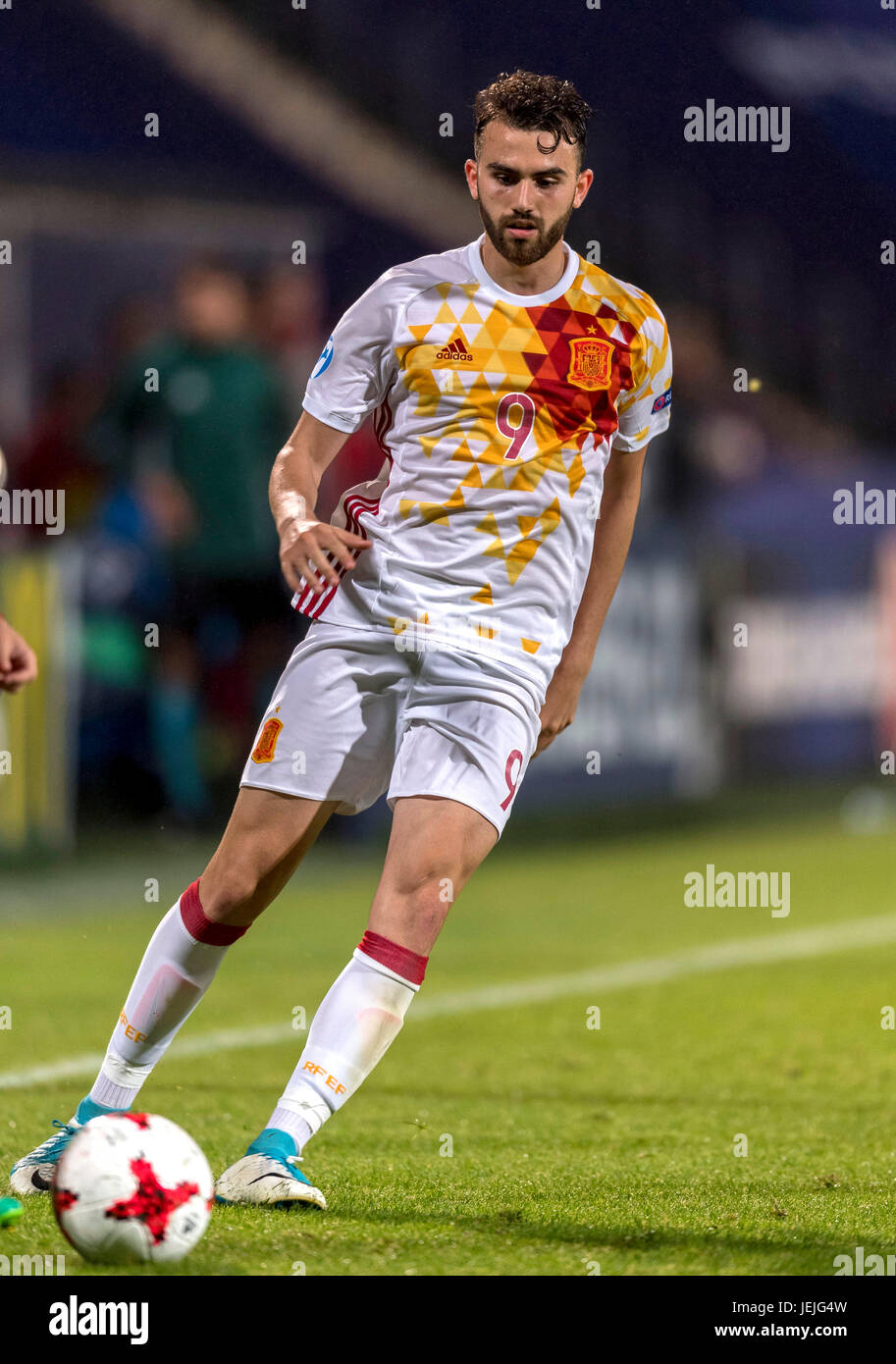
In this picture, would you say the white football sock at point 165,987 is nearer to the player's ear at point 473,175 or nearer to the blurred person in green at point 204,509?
the player's ear at point 473,175

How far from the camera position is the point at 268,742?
12.8ft

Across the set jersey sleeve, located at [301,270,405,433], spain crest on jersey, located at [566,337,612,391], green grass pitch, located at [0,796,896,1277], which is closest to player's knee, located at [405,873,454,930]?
green grass pitch, located at [0,796,896,1277]

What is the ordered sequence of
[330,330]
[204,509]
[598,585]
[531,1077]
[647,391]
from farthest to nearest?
[330,330]
[204,509]
[531,1077]
[598,585]
[647,391]

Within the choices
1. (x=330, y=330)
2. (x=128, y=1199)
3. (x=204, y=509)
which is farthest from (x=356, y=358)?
(x=330, y=330)

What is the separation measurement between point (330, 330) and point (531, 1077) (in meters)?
7.22

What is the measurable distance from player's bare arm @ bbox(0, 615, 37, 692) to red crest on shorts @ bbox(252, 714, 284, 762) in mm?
524

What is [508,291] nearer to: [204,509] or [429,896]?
[429,896]

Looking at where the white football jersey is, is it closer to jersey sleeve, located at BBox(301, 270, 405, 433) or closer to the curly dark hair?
jersey sleeve, located at BBox(301, 270, 405, 433)

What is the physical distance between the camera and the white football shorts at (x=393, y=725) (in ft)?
12.5

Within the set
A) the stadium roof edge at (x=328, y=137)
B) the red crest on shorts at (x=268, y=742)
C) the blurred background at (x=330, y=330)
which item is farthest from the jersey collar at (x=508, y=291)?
the stadium roof edge at (x=328, y=137)

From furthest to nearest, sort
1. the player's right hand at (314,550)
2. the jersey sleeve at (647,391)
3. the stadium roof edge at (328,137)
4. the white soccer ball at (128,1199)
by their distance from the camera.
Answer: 1. the stadium roof edge at (328,137)
2. the jersey sleeve at (647,391)
3. the player's right hand at (314,550)
4. the white soccer ball at (128,1199)

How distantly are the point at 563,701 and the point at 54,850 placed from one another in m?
5.70

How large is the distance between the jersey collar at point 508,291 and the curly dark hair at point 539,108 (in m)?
0.22

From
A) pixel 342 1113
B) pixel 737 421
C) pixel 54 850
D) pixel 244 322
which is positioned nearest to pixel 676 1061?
pixel 342 1113
